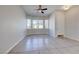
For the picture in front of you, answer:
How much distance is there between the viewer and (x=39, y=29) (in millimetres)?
14188

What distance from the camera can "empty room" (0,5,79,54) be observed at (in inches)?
163

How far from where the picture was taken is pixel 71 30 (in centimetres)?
894

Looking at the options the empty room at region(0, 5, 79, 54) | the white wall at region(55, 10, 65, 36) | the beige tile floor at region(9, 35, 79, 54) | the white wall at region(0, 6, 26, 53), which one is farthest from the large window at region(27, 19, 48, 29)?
the white wall at region(0, 6, 26, 53)

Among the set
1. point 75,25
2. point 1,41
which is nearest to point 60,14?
point 75,25

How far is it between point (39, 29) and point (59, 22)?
4238mm

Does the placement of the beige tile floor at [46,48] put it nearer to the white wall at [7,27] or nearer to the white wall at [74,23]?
the white wall at [7,27]

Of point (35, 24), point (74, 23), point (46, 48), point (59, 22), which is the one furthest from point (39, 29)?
point (46, 48)

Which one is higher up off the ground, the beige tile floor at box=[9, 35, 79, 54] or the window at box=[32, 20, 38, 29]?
the window at box=[32, 20, 38, 29]

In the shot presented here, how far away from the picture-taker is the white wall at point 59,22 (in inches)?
407

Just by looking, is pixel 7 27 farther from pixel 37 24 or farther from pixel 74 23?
pixel 37 24

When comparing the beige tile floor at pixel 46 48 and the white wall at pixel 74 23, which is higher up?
the white wall at pixel 74 23

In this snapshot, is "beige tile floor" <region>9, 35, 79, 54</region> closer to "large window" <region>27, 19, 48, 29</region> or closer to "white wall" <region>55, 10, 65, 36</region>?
"white wall" <region>55, 10, 65, 36</region>

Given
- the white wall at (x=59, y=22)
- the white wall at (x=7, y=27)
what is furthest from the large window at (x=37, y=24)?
the white wall at (x=7, y=27)
